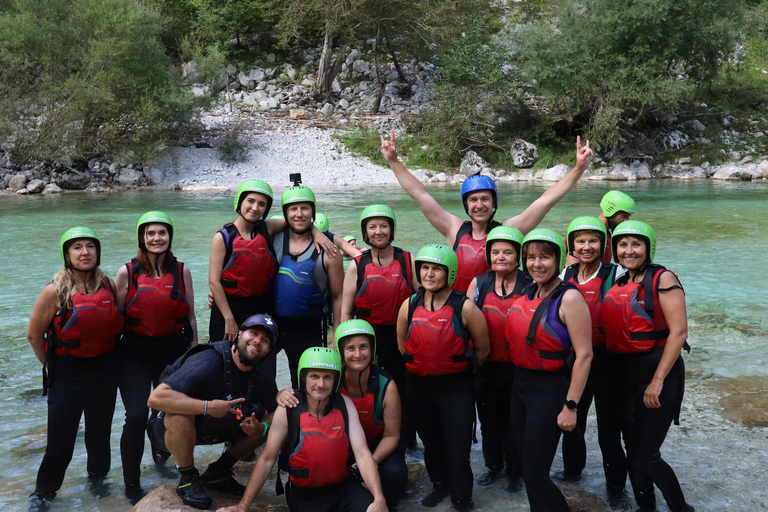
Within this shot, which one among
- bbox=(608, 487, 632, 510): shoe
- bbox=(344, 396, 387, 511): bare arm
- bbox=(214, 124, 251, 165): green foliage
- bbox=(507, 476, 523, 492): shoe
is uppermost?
bbox=(214, 124, 251, 165): green foliage

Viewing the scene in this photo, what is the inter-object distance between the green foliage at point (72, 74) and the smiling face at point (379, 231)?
2359cm

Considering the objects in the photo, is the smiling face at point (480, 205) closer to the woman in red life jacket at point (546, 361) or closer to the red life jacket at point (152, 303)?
the woman in red life jacket at point (546, 361)

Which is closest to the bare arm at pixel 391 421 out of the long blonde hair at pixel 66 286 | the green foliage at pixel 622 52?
the long blonde hair at pixel 66 286

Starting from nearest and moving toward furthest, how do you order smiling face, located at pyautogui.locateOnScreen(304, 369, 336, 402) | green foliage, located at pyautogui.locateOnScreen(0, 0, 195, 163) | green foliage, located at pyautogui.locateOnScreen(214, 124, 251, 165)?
smiling face, located at pyautogui.locateOnScreen(304, 369, 336, 402) < green foliage, located at pyautogui.locateOnScreen(0, 0, 195, 163) < green foliage, located at pyautogui.locateOnScreen(214, 124, 251, 165)

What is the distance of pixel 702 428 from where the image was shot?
563 cm

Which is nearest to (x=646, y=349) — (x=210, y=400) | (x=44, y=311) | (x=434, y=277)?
(x=434, y=277)

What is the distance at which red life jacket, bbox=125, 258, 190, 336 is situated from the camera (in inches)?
178

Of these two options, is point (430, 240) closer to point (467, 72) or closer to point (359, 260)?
point (359, 260)

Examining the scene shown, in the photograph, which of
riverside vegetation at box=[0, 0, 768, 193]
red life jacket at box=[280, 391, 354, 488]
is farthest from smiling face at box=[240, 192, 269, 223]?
riverside vegetation at box=[0, 0, 768, 193]

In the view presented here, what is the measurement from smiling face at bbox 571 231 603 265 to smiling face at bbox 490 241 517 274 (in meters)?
0.46

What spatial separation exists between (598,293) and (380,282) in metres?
1.44

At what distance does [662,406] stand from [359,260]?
2145 millimetres

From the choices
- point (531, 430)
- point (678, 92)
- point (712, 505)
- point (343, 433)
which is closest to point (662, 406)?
point (531, 430)

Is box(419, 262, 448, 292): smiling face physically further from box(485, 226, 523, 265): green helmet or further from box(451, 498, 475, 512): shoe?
box(451, 498, 475, 512): shoe
